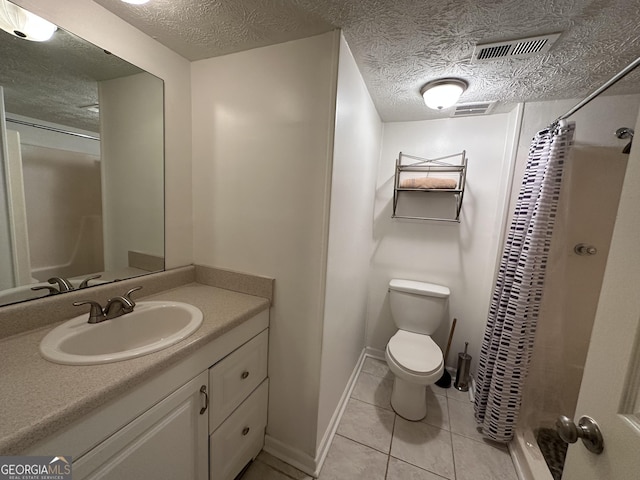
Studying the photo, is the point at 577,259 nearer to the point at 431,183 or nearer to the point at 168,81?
the point at 431,183

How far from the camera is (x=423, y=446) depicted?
147cm

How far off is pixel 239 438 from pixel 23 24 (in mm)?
1853

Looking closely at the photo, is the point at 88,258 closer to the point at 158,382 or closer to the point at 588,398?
the point at 158,382

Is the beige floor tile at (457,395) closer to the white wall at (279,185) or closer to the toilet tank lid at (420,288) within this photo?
the toilet tank lid at (420,288)

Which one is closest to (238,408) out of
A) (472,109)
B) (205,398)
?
(205,398)

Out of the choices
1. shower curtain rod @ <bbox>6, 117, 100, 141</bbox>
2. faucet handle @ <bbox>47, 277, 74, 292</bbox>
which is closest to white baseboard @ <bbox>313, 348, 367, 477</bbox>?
faucet handle @ <bbox>47, 277, 74, 292</bbox>

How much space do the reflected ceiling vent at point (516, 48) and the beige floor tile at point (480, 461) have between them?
214 centimetres

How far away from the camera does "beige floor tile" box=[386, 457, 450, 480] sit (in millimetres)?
1286

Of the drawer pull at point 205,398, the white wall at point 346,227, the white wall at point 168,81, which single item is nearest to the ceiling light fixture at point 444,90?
the white wall at point 346,227

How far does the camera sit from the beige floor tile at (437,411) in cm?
164

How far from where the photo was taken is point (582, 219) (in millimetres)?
1517

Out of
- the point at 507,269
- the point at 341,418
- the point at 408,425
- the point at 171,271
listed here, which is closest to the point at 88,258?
the point at 171,271

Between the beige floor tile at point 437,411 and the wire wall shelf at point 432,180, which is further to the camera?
the wire wall shelf at point 432,180

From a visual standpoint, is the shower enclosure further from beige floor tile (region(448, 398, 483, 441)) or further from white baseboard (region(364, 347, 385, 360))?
white baseboard (region(364, 347, 385, 360))
